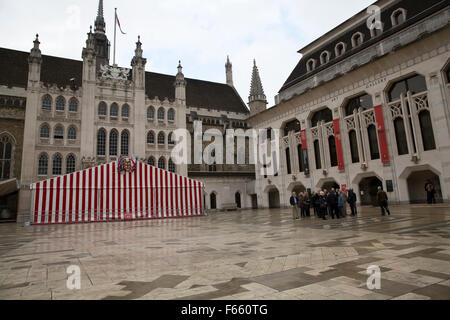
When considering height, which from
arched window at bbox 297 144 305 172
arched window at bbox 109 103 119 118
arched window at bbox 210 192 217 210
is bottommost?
arched window at bbox 210 192 217 210

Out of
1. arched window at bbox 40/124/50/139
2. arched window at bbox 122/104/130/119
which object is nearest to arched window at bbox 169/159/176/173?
arched window at bbox 122/104/130/119

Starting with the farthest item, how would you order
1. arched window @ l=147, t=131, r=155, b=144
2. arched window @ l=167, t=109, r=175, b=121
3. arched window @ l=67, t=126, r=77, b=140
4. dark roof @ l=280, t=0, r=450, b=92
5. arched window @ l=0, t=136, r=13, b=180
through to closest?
arched window @ l=167, t=109, r=175, b=121 < arched window @ l=147, t=131, r=155, b=144 < arched window @ l=67, t=126, r=77, b=140 < arched window @ l=0, t=136, r=13, b=180 < dark roof @ l=280, t=0, r=450, b=92

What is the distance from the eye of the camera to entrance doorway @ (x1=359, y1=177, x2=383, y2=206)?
26.5 m

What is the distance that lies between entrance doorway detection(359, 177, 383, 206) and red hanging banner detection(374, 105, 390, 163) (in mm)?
3476

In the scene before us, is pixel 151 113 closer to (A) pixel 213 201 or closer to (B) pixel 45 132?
(B) pixel 45 132

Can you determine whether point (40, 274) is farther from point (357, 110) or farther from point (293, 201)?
point (357, 110)

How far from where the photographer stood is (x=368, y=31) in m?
29.4

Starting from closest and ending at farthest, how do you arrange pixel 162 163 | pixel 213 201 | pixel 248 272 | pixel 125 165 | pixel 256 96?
pixel 248 272, pixel 125 165, pixel 162 163, pixel 213 201, pixel 256 96

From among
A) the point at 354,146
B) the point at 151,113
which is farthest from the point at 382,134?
the point at 151,113

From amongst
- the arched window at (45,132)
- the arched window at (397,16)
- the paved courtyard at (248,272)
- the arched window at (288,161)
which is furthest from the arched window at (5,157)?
the arched window at (397,16)

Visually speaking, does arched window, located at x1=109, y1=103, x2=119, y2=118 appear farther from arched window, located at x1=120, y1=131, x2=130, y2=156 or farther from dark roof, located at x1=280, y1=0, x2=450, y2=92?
dark roof, located at x1=280, y1=0, x2=450, y2=92

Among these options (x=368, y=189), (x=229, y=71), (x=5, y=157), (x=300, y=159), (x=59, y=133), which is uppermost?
(x=229, y=71)

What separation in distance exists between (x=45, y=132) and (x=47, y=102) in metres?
3.47

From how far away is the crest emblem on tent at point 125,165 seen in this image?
24.1 m
